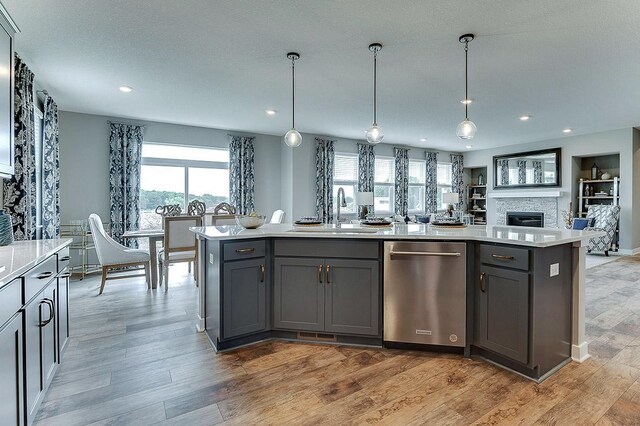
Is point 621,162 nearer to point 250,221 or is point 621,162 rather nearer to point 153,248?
point 250,221

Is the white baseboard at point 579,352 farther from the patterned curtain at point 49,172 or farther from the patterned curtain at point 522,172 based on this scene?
the patterned curtain at point 522,172

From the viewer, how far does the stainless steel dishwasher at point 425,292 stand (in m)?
2.48

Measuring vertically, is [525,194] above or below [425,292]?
above

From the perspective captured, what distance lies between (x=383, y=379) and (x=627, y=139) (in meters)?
7.84

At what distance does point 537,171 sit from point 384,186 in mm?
3778

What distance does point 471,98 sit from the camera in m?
4.71

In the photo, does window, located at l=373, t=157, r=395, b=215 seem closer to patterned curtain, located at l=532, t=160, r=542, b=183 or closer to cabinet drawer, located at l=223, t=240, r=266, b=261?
patterned curtain, located at l=532, t=160, r=542, b=183

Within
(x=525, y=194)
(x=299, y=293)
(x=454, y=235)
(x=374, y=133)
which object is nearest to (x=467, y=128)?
(x=374, y=133)

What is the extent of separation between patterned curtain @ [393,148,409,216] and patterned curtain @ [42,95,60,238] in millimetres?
6936

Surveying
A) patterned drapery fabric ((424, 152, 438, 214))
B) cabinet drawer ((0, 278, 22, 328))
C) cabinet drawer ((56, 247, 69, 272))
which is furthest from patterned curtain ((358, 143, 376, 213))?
cabinet drawer ((0, 278, 22, 328))

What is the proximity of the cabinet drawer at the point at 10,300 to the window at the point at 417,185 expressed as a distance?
28.8 ft

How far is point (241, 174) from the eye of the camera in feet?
22.4

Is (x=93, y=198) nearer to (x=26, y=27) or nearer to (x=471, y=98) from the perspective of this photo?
(x=26, y=27)

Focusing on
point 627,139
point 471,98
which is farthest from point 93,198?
point 627,139
